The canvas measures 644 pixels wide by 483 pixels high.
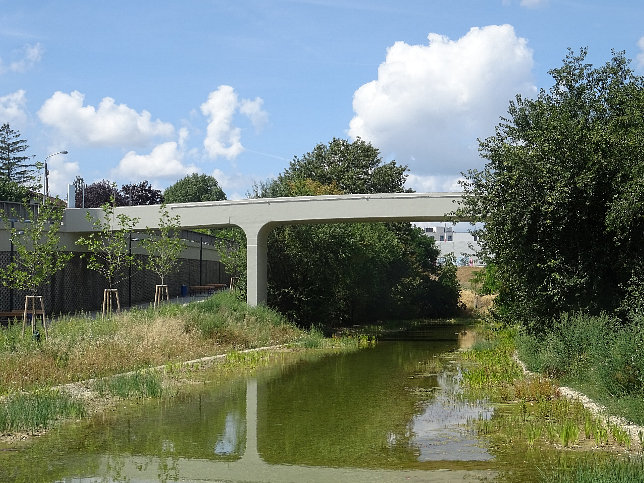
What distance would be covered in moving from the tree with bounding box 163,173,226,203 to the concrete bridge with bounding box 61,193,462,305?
158 ft

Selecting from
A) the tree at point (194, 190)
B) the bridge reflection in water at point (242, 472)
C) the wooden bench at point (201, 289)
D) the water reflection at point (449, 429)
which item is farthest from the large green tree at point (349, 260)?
the tree at point (194, 190)

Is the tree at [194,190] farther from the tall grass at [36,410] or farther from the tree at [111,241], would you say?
the tall grass at [36,410]

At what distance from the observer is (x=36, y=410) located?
12219 mm

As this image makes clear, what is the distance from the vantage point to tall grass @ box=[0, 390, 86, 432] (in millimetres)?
11742

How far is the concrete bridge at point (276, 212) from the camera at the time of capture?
27.8m

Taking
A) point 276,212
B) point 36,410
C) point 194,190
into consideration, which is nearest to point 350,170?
point 276,212

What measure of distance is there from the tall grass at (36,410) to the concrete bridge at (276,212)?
16171 millimetres

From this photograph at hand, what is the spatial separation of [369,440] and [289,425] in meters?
1.73

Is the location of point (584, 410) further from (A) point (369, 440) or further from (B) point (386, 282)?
(B) point (386, 282)

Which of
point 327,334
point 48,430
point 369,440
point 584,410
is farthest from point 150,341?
point 327,334

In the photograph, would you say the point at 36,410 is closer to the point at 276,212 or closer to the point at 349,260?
the point at 276,212

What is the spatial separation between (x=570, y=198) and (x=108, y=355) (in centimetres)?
1113

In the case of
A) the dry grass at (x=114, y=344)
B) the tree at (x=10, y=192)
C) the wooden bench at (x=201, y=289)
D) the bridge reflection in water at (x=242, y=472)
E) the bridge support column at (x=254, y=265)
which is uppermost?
the tree at (x=10, y=192)

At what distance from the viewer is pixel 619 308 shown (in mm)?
18016
